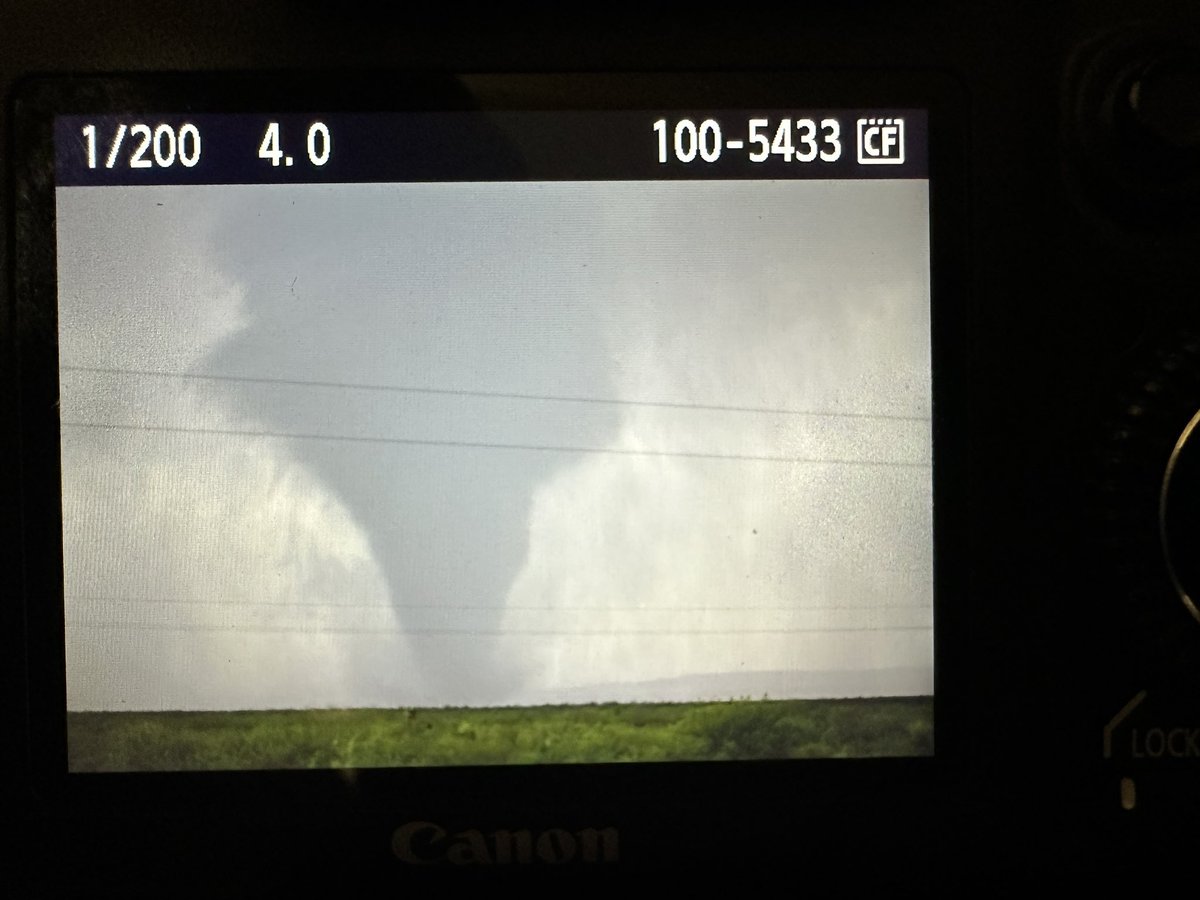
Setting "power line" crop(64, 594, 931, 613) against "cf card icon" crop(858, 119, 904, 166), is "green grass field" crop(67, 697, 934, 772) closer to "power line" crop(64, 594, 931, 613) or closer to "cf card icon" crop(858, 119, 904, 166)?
"power line" crop(64, 594, 931, 613)

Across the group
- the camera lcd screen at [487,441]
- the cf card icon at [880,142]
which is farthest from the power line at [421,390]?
the cf card icon at [880,142]

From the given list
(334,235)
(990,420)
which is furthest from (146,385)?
(990,420)

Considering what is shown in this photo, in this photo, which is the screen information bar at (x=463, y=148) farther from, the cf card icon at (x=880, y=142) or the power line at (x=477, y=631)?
the power line at (x=477, y=631)

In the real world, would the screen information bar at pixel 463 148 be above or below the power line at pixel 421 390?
above

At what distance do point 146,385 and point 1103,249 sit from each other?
1.41ft

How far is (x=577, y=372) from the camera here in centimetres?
54

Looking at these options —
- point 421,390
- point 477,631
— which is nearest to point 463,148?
point 421,390

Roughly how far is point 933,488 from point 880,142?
0.51 feet

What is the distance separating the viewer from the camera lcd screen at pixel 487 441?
21.0 inches

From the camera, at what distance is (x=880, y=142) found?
1.80ft

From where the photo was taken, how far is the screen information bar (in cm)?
54

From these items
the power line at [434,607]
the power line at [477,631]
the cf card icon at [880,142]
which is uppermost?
the cf card icon at [880,142]

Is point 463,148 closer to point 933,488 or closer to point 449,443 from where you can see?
point 449,443

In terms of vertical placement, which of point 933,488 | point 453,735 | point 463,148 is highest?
point 463,148
